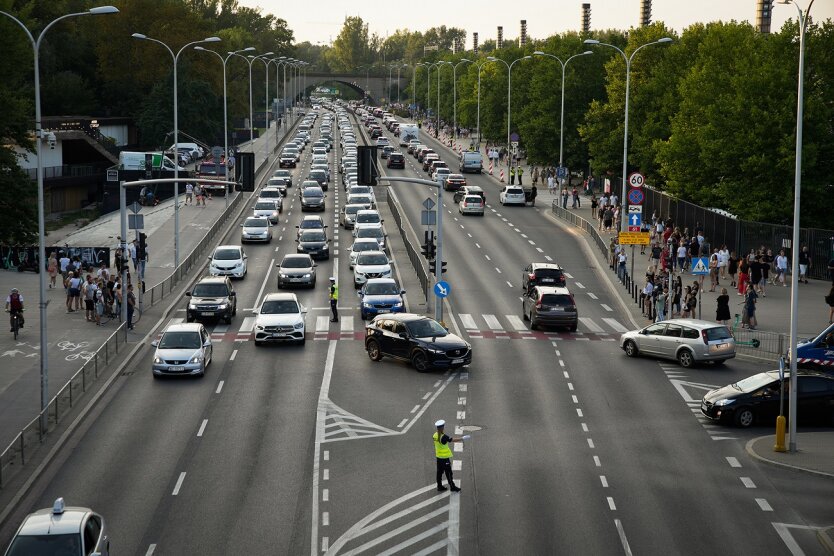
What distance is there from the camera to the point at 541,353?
124 feet

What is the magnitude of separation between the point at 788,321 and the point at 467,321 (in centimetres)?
1163

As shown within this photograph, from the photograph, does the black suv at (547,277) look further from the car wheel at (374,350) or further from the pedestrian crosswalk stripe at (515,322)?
the car wheel at (374,350)

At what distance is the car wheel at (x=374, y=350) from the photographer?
36.5 meters

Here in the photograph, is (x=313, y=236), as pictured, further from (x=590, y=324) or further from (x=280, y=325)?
(x=280, y=325)

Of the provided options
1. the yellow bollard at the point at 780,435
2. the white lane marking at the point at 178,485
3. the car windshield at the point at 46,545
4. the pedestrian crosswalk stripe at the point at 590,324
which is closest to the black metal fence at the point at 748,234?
the pedestrian crosswalk stripe at the point at 590,324

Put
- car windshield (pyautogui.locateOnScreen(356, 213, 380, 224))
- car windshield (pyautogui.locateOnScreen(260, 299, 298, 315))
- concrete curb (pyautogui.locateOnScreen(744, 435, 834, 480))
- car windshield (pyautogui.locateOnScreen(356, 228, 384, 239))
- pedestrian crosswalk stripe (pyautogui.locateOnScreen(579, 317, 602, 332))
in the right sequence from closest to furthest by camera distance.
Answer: concrete curb (pyautogui.locateOnScreen(744, 435, 834, 480)), car windshield (pyautogui.locateOnScreen(260, 299, 298, 315)), pedestrian crosswalk stripe (pyautogui.locateOnScreen(579, 317, 602, 332)), car windshield (pyautogui.locateOnScreen(356, 228, 384, 239)), car windshield (pyautogui.locateOnScreen(356, 213, 380, 224))

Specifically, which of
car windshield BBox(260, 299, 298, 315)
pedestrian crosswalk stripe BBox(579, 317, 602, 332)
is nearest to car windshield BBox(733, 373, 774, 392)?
pedestrian crosswalk stripe BBox(579, 317, 602, 332)

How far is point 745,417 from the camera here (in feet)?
95.1

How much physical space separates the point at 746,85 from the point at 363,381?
32384 millimetres

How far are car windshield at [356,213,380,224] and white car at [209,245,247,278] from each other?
1185 cm

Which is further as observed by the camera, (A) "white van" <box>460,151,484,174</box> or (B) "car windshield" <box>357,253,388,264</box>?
(A) "white van" <box>460,151,484,174</box>

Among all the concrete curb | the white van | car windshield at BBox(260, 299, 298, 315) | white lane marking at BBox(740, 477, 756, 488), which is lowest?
white lane marking at BBox(740, 477, 756, 488)

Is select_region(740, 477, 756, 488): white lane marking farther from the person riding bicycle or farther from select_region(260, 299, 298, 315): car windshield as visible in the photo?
the person riding bicycle

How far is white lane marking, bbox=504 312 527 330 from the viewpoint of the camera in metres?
42.8
